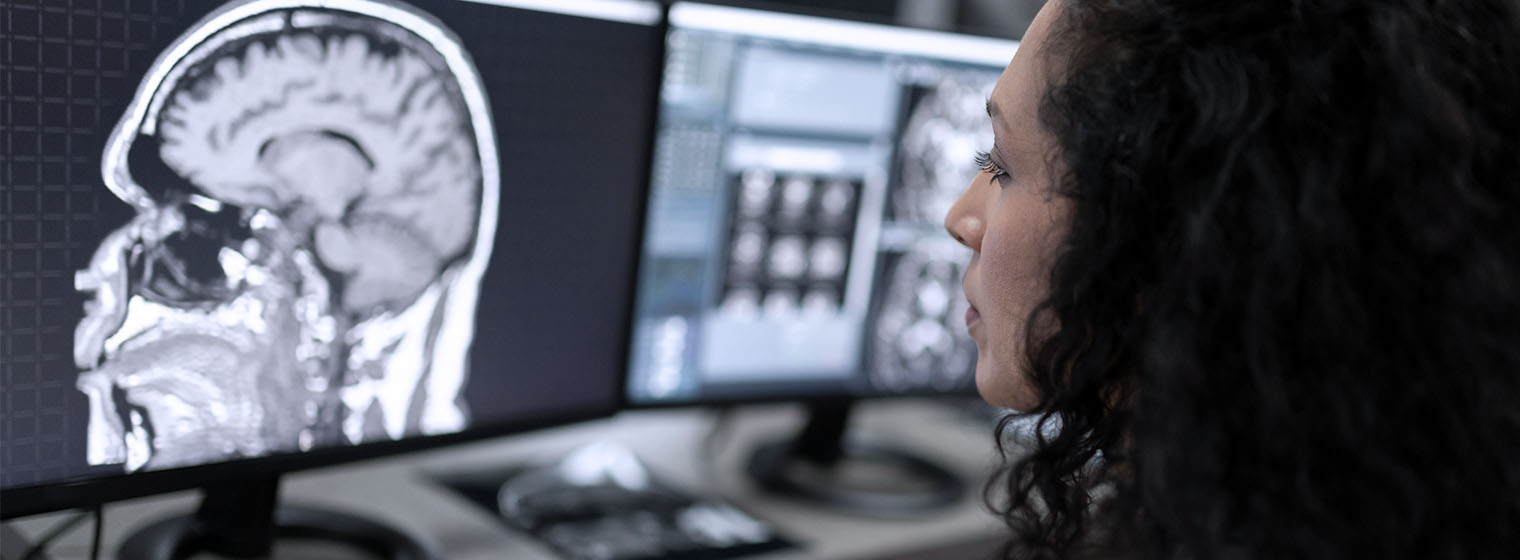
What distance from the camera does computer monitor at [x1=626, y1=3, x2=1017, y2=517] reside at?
3.51 ft

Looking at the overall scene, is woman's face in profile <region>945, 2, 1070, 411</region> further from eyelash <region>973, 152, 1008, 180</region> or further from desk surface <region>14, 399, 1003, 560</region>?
desk surface <region>14, 399, 1003, 560</region>

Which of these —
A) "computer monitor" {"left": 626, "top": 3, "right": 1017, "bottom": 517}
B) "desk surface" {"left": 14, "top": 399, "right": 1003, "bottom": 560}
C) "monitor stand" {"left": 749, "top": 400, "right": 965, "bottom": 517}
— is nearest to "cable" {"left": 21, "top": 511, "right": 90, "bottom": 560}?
"desk surface" {"left": 14, "top": 399, "right": 1003, "bottom": 560}

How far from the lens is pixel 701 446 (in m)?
1.31

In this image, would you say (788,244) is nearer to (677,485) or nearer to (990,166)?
(677,485)

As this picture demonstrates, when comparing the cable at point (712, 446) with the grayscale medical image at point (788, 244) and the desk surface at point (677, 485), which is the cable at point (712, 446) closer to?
the desk surface at point (677, 485)

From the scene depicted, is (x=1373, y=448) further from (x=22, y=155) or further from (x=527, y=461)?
(x=527, y=461)

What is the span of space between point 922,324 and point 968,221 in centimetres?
44

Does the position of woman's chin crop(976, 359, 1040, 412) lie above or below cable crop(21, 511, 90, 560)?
above

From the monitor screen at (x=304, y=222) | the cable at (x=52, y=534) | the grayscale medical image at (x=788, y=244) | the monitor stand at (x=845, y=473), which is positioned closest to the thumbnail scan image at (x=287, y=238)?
the monitor screen at (x=304, y=222)

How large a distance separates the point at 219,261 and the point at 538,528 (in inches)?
14.7

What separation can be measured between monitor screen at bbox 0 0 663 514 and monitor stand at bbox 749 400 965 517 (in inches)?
10.5

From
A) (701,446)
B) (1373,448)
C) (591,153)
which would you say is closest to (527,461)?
(701,446)

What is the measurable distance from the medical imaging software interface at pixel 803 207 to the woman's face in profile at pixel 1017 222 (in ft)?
1.06

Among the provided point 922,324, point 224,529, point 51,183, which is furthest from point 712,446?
point 51,183
